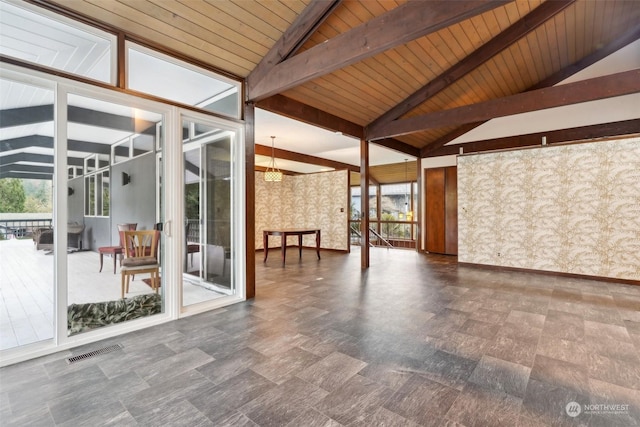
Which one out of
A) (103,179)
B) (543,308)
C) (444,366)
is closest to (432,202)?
(543,308)

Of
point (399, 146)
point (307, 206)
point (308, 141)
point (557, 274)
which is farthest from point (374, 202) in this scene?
point (557, 274)

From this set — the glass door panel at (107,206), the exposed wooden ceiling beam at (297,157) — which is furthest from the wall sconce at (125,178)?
A: the exposed wooden ceiling beam at (297,157)

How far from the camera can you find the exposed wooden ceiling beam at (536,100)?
3.68 m

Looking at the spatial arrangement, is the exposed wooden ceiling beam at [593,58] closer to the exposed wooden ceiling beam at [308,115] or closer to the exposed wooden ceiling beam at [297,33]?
the exposed wooden ceiling beam at [308,115]

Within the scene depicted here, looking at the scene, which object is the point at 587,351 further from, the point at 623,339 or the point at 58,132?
the point at 58,132

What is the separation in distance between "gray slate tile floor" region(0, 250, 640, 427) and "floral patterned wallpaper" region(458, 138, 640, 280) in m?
1.45

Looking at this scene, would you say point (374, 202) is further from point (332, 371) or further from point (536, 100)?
point (332, 371)

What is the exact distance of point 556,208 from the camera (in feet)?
17.5

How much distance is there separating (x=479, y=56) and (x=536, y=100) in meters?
1.17

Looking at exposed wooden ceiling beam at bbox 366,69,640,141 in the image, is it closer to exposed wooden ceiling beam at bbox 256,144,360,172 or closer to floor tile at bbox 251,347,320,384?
exposed wooden ceiling beam at bbox 256,144,360,172

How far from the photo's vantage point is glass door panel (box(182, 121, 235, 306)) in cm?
389

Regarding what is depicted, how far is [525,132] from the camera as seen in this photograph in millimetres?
6445

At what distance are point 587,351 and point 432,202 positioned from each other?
577 centimetres

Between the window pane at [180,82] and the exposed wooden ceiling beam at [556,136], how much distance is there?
5.95 meters
